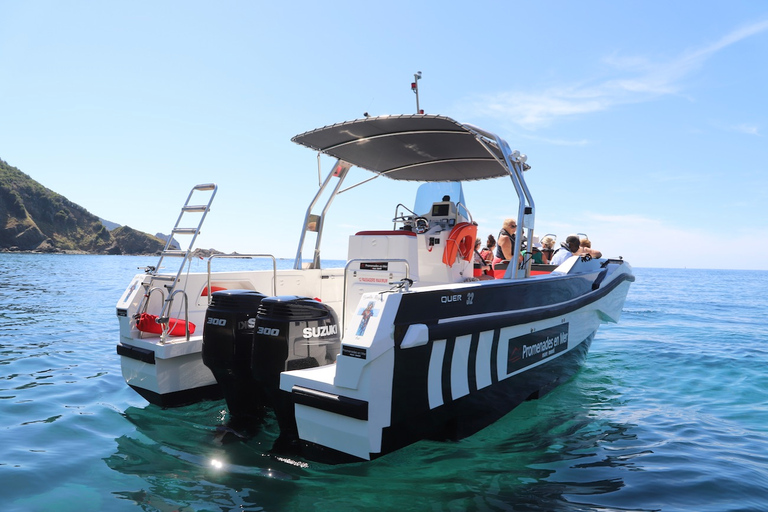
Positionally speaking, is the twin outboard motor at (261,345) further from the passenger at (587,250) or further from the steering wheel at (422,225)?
the passenger at (587,250)

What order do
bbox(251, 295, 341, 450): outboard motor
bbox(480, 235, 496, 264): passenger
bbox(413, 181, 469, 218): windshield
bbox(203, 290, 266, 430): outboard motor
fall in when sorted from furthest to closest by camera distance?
bbox(480, 235, 496, 264): passenger
bbox(413, 181, 469, 218): windshield
bbox(203, 290, 266, 430): outboard motor
bbox(251, 295, 341, 450): outboard motor

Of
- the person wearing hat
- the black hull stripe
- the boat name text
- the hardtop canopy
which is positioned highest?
the hardtop canopy

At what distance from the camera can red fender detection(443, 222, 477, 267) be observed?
508 cm

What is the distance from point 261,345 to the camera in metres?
3.18

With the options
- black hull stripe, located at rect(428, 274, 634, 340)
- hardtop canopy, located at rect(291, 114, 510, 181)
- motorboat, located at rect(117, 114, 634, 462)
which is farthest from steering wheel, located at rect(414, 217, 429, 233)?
black hull stripe, located at rect(428, 274, 634, 340)

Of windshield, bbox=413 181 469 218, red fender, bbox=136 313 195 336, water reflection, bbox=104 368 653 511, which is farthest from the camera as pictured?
windshield, bbox=413 181 469 218

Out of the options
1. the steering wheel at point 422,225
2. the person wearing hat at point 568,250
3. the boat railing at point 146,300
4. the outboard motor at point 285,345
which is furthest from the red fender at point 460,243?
Answer: the boat railing at point 146,300

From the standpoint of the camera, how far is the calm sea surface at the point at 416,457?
9.36 feet

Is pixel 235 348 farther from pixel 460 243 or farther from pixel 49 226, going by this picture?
pixel 49 226

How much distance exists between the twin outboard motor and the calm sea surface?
355mm

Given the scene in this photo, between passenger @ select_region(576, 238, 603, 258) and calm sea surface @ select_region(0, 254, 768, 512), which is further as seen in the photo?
passenger @ select_region(576, 238, 603, 258)

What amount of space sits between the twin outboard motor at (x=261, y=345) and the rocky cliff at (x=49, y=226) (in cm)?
9074

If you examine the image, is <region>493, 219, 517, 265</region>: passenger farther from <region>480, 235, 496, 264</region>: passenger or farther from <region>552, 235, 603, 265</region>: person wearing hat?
<region>480, 235, 496, 264</region>: passenger

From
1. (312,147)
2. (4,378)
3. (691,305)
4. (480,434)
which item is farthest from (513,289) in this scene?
(691,305)
